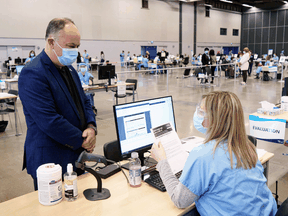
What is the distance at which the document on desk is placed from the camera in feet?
5.06

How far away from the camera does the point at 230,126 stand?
124 centimetres

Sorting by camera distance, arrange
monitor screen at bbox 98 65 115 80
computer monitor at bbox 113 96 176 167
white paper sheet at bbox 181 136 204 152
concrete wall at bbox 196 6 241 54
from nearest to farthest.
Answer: computer monitor at bbox 113 96 176 167 < white paper sheet at bbox 181 136 204 152 < monitor screen at bbox 98 65 115 80 < concrete wall at bbox 196 6 241 54

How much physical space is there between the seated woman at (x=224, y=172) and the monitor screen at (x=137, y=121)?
1.68ft

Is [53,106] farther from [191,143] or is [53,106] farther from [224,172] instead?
[191,143]

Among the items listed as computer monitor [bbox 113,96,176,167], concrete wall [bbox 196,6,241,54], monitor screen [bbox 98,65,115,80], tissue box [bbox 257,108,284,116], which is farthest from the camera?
concrete wall [bbox 196,6,241,54]

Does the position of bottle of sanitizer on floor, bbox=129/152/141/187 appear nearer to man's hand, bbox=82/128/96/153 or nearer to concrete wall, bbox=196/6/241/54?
man's hand, bbox=82/128/96/153

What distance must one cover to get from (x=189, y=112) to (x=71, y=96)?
5.22m

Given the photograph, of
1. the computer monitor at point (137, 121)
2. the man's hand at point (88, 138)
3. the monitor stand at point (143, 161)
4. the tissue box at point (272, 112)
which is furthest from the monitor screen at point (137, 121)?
the tissue box at point (272, 112)

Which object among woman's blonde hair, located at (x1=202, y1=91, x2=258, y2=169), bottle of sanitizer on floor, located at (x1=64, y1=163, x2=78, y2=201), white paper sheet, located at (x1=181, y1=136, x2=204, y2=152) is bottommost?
white paper sheet, located at (x1=181, y1=136, x2=204, y2=152)

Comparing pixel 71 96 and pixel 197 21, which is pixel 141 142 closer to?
pixel 71 96

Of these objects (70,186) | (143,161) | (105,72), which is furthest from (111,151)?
(105,72)

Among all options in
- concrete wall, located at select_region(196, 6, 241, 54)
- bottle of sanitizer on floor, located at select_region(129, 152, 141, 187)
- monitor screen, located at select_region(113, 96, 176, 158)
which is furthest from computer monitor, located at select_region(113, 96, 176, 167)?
concrete wall, located at select_region(196, 6, 241, 54)

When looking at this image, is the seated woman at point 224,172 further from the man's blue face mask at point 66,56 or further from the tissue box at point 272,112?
the tissue box at point 272,112

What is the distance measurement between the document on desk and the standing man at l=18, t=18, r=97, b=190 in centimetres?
53
